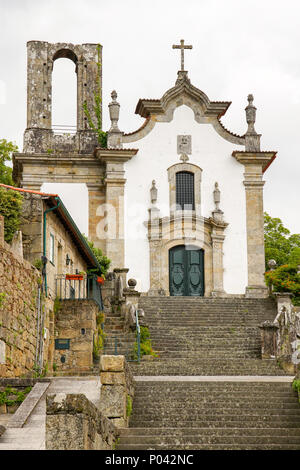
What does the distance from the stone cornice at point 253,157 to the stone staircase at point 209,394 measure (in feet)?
37.5

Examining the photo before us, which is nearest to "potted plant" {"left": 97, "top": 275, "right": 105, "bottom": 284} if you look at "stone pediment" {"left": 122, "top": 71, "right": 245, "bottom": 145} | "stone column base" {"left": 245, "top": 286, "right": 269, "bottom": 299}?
"stone column base" {"left": 245, "top": 286, "right": 269, "bottom": 299}

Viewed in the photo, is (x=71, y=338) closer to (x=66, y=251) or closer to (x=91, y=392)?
(x=66, y=251)

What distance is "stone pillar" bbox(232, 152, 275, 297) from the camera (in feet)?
123

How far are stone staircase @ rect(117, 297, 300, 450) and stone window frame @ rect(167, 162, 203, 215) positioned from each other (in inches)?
391

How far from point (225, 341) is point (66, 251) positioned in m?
5.22

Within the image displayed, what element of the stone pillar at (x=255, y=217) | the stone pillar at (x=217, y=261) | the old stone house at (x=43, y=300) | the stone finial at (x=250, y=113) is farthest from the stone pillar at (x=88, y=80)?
the old stone house at (x=43, y=300)

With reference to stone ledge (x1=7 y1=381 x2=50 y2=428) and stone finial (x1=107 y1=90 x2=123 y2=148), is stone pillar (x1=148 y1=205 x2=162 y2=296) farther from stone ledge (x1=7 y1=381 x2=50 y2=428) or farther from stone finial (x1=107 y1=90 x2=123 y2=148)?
stone ledge (x1=7 y1=381 x2=50 y2=428)

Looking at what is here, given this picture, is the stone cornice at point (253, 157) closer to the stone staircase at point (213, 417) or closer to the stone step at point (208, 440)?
the stone staircase at point (213, 417)

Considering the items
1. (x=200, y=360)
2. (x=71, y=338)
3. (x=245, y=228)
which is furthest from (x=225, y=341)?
(x=245, y=228)

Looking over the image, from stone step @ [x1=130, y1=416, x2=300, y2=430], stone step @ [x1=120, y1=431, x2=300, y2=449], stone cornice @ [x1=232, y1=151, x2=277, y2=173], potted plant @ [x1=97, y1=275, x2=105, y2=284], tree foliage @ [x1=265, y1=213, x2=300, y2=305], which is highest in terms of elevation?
stone cornice @ [x1=232, y1=151, x2=277, y2=173]

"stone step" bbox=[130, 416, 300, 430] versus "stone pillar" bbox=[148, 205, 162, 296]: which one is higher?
"stone pillar" bbox=[148, 205, 162, 296]

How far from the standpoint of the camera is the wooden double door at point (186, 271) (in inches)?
1474

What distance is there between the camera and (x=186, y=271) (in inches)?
1486

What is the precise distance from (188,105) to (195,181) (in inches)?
138
